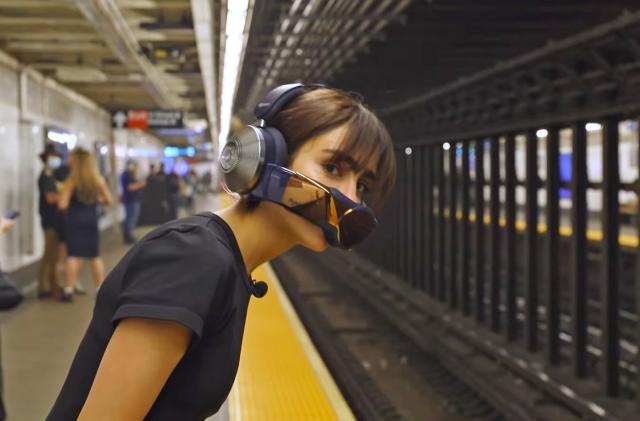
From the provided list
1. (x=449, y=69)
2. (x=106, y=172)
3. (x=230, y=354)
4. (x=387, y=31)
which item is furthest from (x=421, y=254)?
(x=106, y=172)

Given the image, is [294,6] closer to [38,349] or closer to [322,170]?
[38,349]

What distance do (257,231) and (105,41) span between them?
28.2 ft

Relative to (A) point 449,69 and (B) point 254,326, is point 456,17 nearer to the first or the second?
(A) point 449,69

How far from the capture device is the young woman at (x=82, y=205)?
7350mm

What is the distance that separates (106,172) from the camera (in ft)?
59.3

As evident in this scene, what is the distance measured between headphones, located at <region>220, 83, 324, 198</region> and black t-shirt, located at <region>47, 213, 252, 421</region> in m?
0.10

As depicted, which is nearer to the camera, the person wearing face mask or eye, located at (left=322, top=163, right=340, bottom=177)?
eye, located at (left=322, top=163, right=340, bottom=177)

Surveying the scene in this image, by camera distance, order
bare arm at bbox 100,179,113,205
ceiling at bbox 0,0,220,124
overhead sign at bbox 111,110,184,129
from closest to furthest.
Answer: bare arm at bbox 100,179,113,205
ceiling at bbox 0,0,220,124
overhead sign at bbox 111,110,184,129

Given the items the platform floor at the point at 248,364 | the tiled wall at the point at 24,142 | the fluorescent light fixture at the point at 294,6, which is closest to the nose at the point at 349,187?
the platform floor at the point at 248,364

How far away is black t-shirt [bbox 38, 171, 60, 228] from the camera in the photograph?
832cm

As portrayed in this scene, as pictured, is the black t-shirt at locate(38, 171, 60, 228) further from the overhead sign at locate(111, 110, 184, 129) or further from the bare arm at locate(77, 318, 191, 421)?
the bare arm at locate(77, 318, 191, 421)

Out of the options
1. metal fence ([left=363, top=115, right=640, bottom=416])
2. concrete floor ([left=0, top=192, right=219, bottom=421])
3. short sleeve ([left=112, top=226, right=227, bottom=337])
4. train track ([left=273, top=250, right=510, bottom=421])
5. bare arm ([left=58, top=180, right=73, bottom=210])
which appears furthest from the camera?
bare arm ([left=58, top=180, right=73, bottom=210])

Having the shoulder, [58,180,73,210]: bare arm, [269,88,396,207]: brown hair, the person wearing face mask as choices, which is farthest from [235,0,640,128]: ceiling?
the shoulder

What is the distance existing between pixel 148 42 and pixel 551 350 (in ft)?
19.6
